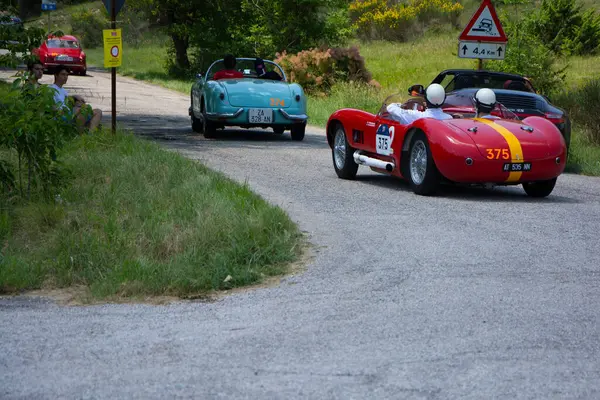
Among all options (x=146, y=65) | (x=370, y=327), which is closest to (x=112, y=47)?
(x=370, y=327)

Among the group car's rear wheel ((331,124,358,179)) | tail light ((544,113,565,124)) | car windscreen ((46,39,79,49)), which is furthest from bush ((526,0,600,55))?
car's rear wheel ((331,124,358,179))

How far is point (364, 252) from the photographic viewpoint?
7750 mm

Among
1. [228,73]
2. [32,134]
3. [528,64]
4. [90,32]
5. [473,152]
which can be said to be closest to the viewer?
[32,134]

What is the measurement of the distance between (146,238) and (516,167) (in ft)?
14.5

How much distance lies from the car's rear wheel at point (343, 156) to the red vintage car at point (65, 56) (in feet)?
90.4

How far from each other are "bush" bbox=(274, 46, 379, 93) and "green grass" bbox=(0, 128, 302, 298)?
18608mm

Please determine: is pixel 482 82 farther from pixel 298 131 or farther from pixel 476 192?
pixel 476 192

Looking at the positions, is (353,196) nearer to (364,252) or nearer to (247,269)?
(364,252)

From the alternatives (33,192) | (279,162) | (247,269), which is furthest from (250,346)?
(279,162)

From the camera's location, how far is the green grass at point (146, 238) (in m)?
6.88

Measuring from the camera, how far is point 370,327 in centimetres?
554

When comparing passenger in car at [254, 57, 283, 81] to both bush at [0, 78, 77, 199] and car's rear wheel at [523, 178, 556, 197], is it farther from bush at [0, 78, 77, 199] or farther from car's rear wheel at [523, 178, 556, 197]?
bush at [0, 78, 77, 199]

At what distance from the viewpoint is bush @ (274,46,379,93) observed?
93.2 ft

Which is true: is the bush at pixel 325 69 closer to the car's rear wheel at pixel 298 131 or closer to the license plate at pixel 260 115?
the car's rear wheel at pixel 298 131
